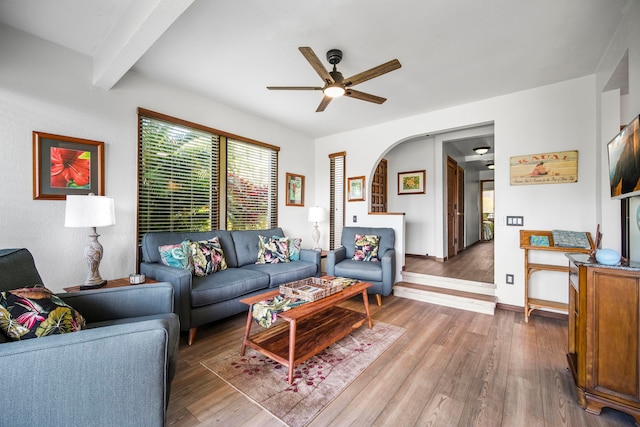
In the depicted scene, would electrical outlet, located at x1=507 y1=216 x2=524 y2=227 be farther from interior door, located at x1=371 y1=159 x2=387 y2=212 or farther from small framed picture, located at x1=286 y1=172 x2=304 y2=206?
small framed picture, located at x1=286 y1=172 x2=304 y2=206

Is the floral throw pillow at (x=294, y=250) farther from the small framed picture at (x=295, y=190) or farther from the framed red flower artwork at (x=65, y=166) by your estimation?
the framed red flower artwork at (x=65, y=166)

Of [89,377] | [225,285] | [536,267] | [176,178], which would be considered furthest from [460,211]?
[89,377]

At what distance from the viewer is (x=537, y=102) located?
10.0 ft

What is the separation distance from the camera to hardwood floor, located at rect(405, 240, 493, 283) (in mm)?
4027

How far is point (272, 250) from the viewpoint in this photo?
3.50 m

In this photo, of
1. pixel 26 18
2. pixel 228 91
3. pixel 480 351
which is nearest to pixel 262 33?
pixel 228 91

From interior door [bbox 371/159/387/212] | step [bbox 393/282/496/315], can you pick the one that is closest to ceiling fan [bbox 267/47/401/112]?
step [bbox 393/282/496/315]

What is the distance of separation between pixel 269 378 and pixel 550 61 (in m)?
3.77

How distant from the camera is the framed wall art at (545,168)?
2877 millimetres

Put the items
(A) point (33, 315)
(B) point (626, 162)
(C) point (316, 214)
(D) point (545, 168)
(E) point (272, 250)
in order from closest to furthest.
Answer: (A) point (33, 315) < (B) point (626, 162) < (D) point (545, 168) < (E) point (272, 250) < (C) point (316, 214)

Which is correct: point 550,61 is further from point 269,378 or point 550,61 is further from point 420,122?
point 269,378

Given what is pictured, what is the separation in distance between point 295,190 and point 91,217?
3.04 m

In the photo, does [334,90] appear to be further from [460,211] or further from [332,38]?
[460,211]

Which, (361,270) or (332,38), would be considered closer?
(332,38)
